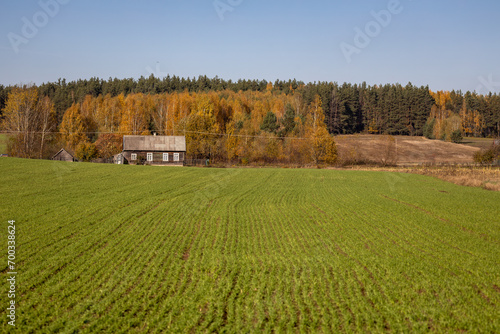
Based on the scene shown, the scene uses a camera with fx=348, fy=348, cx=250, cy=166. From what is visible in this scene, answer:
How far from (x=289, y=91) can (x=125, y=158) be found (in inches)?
4213

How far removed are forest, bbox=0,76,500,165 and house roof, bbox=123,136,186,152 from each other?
25.1 feet

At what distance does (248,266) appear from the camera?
11.3m

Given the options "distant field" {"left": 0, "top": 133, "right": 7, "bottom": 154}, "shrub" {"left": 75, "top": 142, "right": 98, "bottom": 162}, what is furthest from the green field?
"distant field" {"left": 0, "top": 133, "right": 7, "bottom": 154}

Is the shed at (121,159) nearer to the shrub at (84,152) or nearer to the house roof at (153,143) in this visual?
the house roof at (153,143)

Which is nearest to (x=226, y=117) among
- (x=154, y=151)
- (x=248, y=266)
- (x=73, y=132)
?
(x=73, y=132)

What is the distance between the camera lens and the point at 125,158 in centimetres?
6144

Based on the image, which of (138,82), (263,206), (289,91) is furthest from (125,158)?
(289,91)

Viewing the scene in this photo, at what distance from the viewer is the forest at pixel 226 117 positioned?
65750 millimetres

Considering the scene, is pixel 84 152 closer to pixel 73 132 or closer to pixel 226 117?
pixel 73 132

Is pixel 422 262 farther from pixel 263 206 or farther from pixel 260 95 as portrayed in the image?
pixel 260 95

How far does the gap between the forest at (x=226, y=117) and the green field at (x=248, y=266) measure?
47706 millimetres

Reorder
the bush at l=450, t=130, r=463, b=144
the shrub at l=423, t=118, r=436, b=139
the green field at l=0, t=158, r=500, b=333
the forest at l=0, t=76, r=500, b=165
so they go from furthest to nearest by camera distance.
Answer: the shrub at l=423, t=118, r=436, b=139 → the bush at l=450, t=130, r=463, b=144 → the forest at l=0, t=76, r=500, b=165 → the green field at l=0, t=158, r=500, b=333

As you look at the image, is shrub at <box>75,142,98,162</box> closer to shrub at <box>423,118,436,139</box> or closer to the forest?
the forest

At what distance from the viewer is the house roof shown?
202ft
